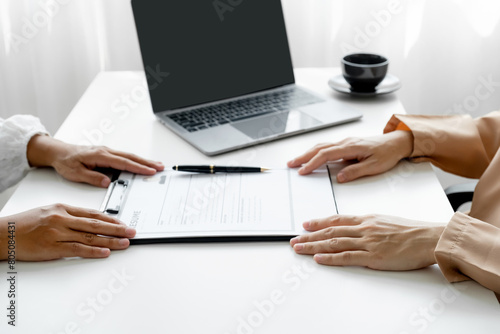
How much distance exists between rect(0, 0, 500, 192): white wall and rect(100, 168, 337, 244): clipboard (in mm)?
861

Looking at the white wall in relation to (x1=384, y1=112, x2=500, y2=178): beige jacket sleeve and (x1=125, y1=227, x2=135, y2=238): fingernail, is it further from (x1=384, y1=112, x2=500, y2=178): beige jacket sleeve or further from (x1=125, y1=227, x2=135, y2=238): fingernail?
(x1=125, y1=227, x2=135, y2=238): fingernail

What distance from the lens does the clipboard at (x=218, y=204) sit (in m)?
0.93

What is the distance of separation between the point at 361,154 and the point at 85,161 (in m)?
0.52

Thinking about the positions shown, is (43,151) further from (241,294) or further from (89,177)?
Result: (241,294)

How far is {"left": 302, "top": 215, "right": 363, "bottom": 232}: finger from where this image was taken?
3.05 ft

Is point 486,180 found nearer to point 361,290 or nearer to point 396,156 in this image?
point 396,156

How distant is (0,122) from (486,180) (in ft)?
3.05

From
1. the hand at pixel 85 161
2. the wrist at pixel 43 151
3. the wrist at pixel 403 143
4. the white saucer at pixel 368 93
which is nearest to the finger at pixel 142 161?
the hand at pixel 85 161

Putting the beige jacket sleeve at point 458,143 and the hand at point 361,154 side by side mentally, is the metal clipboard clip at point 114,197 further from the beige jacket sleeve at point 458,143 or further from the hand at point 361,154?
the beige jacket sleeve at point 458,143

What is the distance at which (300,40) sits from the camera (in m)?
1.89

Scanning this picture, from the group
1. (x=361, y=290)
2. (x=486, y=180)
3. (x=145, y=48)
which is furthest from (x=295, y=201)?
(x=145, y=48)

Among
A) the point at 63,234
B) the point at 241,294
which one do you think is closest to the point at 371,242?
the point at 241,294

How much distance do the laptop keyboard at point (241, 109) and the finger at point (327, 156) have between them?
270 mm

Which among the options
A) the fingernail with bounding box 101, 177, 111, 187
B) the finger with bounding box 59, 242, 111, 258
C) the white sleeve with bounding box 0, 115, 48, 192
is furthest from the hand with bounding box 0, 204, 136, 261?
the white sleeve with bounding box 0, 115, 48, 192
